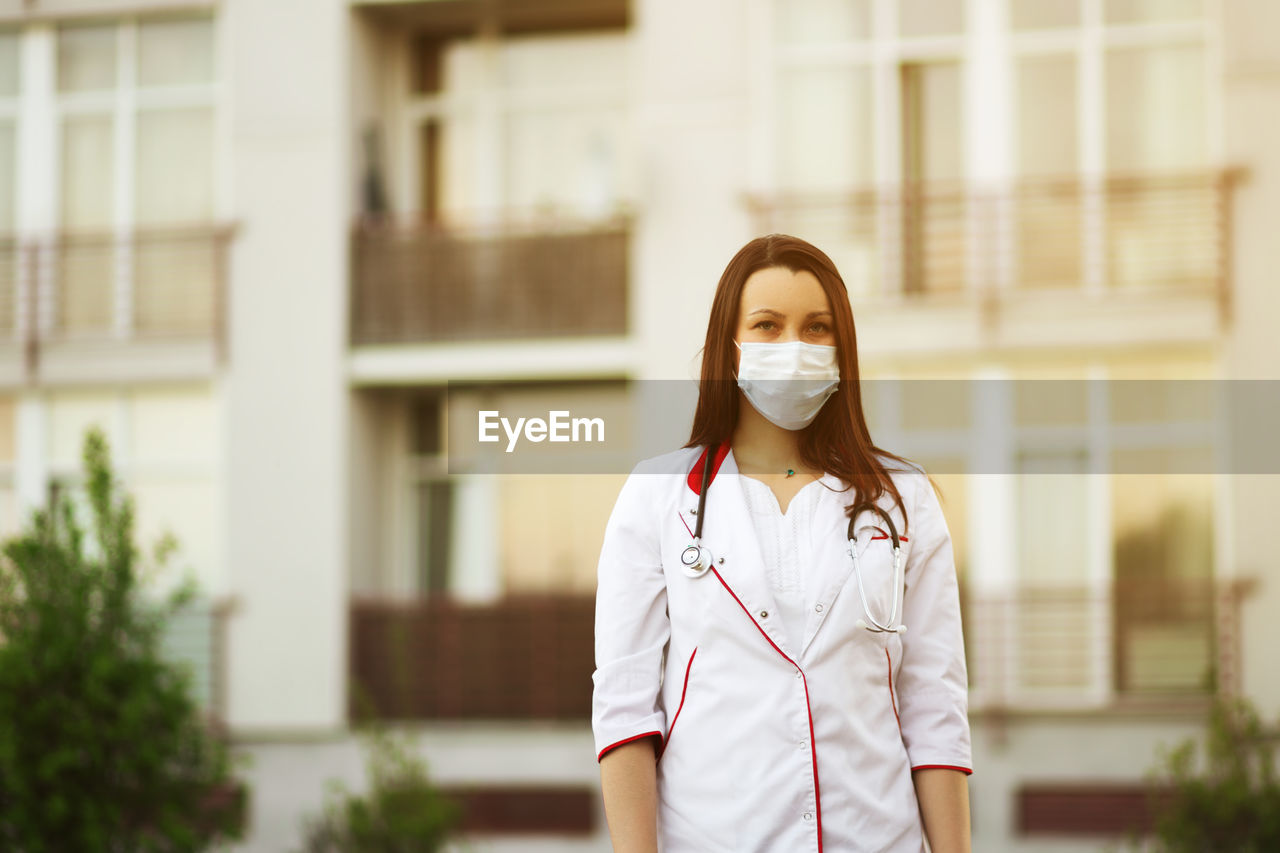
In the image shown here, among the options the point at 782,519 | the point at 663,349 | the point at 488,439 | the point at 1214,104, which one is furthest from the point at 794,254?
the point at 1214,104

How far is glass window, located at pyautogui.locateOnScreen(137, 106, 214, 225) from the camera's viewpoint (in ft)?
41.6

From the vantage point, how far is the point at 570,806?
11594 millimetres

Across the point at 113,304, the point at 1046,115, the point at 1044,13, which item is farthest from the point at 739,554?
the point at 113,304

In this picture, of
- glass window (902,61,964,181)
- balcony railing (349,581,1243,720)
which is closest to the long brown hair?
balcony railing (349,581,1243,720)

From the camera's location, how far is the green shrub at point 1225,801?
30.0 feet

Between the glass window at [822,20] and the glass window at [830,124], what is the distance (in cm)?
26

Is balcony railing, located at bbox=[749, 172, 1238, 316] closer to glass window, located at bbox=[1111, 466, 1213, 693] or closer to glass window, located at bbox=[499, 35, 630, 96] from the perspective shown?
glass window, located at bbox=[1111, 466, 1213, 693]

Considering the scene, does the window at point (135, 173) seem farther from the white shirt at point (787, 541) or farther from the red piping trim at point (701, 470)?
the white shirt at point (787, 541)

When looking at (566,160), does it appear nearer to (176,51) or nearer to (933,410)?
(176,51)

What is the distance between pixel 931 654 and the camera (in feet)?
7.30

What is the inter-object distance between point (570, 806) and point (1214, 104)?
7343mm

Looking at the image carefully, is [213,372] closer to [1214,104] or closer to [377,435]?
[377,435]

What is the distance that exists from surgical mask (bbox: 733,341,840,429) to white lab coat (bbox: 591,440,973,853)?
116 millimetres

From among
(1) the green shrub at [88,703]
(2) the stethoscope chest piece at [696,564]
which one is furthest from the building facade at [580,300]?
(2) the stethoscope chest piece at [696,564]
